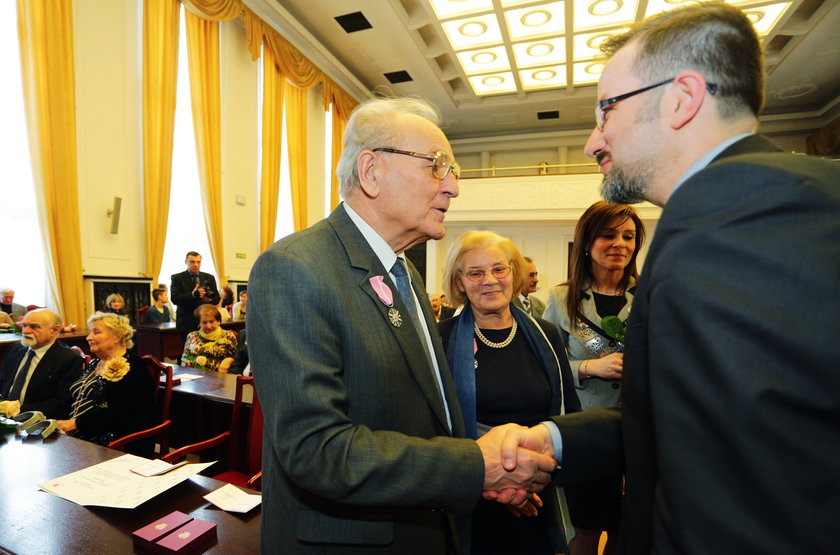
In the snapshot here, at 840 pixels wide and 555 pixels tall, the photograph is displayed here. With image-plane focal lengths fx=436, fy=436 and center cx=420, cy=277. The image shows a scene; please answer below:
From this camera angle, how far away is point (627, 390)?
0.77m

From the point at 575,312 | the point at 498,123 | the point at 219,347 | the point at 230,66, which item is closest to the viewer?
the point at 575,312

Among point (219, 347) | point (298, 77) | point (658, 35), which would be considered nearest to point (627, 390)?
point (658, 35)

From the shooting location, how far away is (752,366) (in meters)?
0.52

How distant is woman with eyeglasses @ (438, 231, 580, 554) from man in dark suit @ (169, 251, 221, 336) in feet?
16.1

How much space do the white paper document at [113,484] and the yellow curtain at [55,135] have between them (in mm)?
5011

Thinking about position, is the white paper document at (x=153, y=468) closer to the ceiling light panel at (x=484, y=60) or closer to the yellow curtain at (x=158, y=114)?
the yellow curtain at (x=158, y=114)

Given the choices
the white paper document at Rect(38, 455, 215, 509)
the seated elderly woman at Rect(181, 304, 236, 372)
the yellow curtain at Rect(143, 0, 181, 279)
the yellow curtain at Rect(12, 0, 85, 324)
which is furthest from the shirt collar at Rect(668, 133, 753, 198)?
the yellow curtain at Rect(143, 0, 181, 279)

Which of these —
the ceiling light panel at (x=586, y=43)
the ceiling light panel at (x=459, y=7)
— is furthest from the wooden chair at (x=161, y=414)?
the ceiling light panel at (x=586, y=43)

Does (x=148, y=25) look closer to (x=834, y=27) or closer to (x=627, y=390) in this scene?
(x=627, y=390)

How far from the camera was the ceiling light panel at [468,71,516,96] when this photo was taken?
36.6 ft

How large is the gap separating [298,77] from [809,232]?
10157 mm

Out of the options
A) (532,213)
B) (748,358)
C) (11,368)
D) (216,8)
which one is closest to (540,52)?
(532,213)

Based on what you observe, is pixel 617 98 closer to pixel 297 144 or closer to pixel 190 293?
pixel 190 293

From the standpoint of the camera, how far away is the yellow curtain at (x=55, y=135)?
16.9 feet
